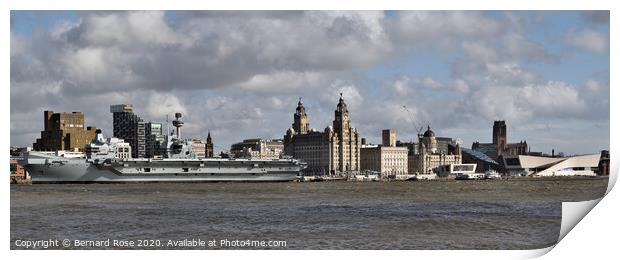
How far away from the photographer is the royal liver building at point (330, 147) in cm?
16075

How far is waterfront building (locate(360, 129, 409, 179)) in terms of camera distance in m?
162

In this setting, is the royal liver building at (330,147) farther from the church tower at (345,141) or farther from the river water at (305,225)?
the river water at (305,225)

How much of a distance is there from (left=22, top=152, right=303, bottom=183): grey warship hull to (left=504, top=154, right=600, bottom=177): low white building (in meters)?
35.0

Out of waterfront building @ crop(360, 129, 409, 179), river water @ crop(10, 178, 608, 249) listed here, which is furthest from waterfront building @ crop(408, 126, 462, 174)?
river water @ crop(10, 178, 608, 249)

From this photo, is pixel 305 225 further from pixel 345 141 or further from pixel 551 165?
pixel 345 141

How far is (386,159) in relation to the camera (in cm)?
16450

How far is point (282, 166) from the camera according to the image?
97750 millimetres

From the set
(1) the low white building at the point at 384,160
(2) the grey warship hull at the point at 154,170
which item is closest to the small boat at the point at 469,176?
(1) the low white building at the point at 384,160

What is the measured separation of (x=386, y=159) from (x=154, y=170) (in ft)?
268

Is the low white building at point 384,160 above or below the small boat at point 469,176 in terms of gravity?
above

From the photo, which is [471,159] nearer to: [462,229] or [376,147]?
[376,147]

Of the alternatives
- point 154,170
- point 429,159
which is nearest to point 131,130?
point 154,170

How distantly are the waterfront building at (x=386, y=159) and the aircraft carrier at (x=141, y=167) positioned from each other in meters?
62.0
